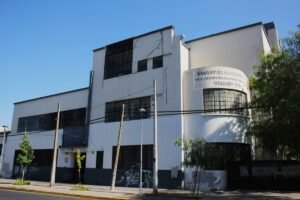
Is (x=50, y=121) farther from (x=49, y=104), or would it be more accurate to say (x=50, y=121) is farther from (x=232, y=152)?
(x=232, y=152)

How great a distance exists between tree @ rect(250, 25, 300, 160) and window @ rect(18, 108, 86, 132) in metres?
18.2

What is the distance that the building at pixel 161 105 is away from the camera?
2616 centimetres

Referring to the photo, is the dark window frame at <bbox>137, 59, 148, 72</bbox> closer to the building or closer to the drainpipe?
the building

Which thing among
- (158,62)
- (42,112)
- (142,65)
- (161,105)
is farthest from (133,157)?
(42,112)

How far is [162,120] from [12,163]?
909 inches

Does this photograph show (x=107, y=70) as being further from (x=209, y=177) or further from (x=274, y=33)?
(x=274, y=33)

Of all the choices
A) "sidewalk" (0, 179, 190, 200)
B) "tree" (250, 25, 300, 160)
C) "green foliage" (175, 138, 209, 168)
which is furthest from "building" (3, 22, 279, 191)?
"green foliage" (175, 138, 209, 168)

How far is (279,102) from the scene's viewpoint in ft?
67.6

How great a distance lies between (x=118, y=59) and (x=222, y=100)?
12.2 m

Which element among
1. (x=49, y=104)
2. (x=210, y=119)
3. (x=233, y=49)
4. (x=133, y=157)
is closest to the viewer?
(x=210, y=119)

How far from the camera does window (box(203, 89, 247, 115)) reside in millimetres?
26234

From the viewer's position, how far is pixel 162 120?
2775 centimetres

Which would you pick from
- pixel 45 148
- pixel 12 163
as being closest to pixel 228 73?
pixel 45 148

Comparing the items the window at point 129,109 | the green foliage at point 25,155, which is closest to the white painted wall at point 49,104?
the window at point 129,109
